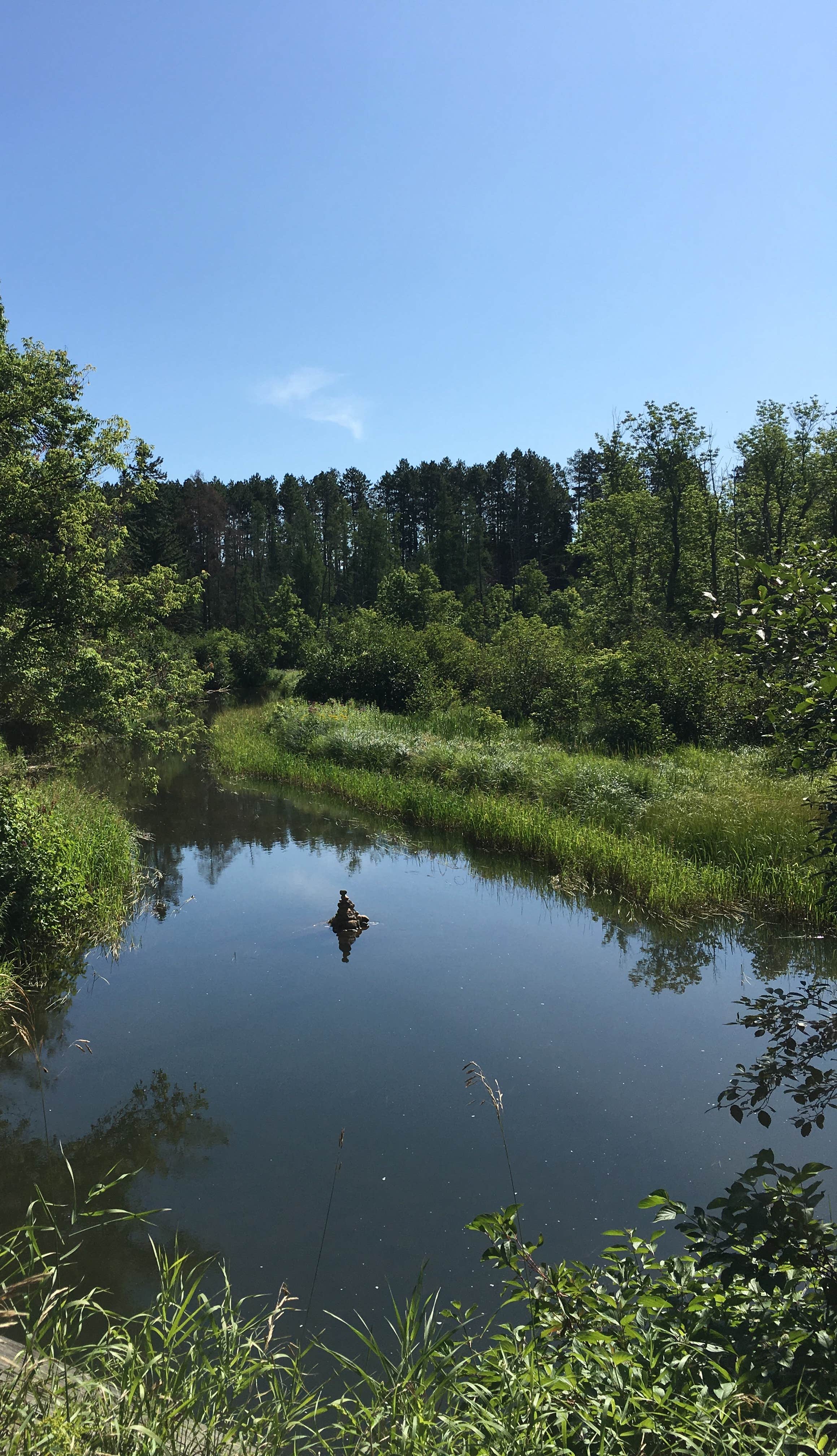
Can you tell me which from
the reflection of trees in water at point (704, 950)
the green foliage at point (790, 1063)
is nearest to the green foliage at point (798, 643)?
the green foliage at point (790, 1063)

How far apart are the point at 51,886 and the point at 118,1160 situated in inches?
141

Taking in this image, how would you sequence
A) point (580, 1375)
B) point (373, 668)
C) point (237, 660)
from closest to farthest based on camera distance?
point (580, 1375) → point (373, 668) → point (237, 660)

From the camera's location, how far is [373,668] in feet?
87.2

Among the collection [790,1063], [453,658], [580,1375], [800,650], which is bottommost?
[580,1375]

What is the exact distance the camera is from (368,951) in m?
9.21

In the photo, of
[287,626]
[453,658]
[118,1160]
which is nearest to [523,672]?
[453,658]

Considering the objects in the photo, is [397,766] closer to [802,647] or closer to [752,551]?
[802,647]

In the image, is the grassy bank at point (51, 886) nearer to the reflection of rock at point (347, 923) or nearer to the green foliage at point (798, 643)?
the reflection of rock at point (347, 923)

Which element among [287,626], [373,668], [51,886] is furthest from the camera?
[287,626]

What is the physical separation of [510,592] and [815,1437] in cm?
4692

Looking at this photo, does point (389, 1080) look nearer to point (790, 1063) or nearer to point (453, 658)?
point (790, 1063)

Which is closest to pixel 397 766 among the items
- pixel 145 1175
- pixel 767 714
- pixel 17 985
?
pixel 17 985

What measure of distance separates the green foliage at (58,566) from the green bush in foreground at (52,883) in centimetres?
245

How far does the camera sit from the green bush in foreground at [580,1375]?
2180 millimetres
